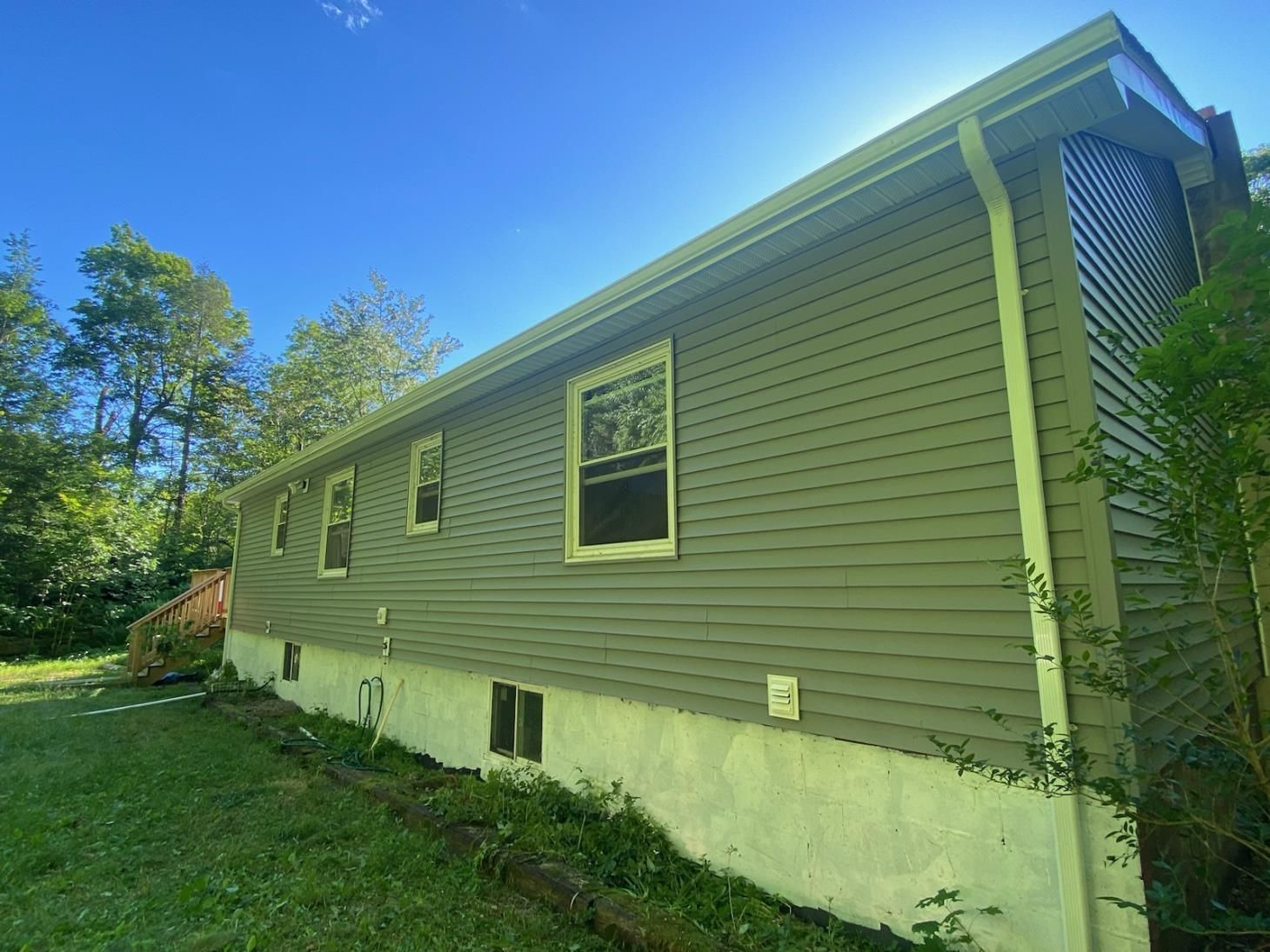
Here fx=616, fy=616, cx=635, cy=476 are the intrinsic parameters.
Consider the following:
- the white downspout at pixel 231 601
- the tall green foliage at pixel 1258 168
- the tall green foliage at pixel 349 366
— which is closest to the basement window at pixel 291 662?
the white downspout at pixel 231 601

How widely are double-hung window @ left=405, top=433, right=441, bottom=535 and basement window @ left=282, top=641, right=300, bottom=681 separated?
178 inches

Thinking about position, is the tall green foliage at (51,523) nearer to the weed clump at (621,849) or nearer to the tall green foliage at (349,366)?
the tall green foliage at (349,366)

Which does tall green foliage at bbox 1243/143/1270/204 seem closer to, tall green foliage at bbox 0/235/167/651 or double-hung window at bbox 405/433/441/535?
double-hung window at bbox 405/433/441/535

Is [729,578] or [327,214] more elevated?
[327,214]

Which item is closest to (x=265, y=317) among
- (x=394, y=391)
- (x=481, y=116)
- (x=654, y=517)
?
(x=394, y=391)

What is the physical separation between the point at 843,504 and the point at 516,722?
3.59 m

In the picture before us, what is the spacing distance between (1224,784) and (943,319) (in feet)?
6.70

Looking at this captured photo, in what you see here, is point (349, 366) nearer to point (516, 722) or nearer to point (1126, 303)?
point (516, 722)

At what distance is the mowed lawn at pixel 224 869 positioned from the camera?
121 inches

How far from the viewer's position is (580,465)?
490 centimetres

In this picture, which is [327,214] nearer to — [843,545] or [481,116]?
[481,116]

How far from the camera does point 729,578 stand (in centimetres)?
363

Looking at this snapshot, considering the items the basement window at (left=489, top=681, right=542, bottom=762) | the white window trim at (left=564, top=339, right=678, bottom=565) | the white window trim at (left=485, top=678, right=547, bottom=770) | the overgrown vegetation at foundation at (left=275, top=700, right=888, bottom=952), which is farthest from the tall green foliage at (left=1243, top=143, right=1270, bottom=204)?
the basement window at (left=489, top=681, right=542, bottom=762)

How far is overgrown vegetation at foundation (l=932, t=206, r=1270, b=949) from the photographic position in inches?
73.8
